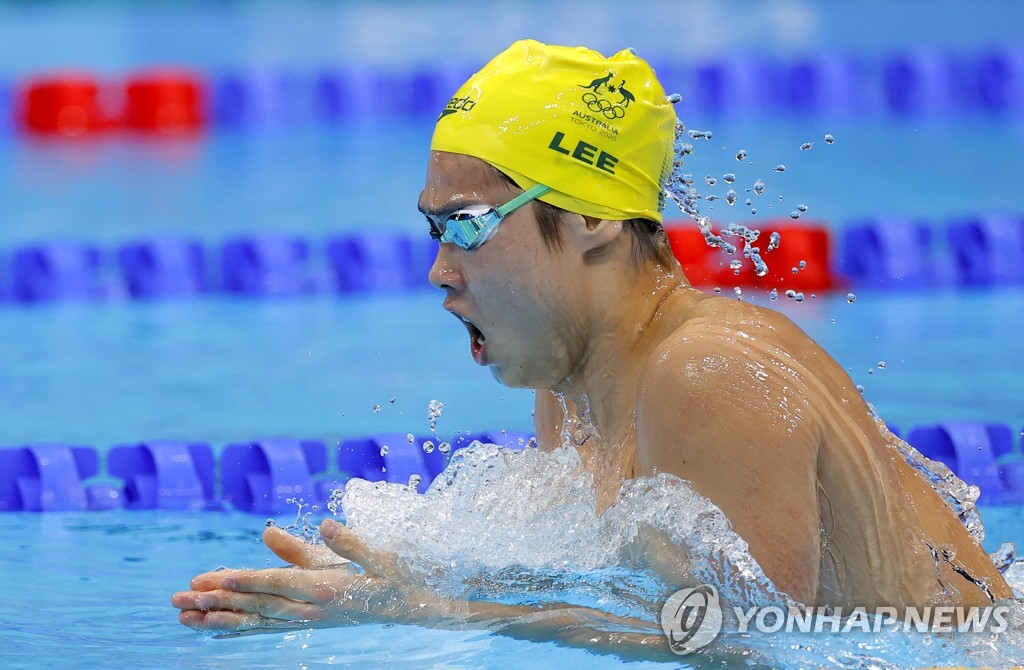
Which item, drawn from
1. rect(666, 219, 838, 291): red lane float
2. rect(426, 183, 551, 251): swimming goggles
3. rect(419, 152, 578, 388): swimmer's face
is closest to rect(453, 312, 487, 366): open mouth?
rect(419, 152, 578, 388): swimmer's face

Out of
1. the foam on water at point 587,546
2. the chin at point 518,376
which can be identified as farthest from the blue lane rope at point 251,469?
the chin at point 518,376

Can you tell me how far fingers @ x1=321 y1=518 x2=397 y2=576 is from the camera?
2.19 metres

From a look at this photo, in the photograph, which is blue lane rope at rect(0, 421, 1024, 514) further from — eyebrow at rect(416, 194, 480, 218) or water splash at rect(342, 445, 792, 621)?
eyebrow at rect(416, 194, 480, 218)

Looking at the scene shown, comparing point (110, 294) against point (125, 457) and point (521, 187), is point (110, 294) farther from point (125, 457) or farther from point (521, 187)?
point (521, 187)

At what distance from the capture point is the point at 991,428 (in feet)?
13.2

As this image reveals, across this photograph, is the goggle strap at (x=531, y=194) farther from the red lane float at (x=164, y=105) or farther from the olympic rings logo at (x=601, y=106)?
the red lane float at (x=164, y=105)

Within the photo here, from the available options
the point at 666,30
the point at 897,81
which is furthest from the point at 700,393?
the point at 666,30

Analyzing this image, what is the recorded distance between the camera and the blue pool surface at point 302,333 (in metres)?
2.89

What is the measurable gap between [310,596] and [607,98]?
90 cm
